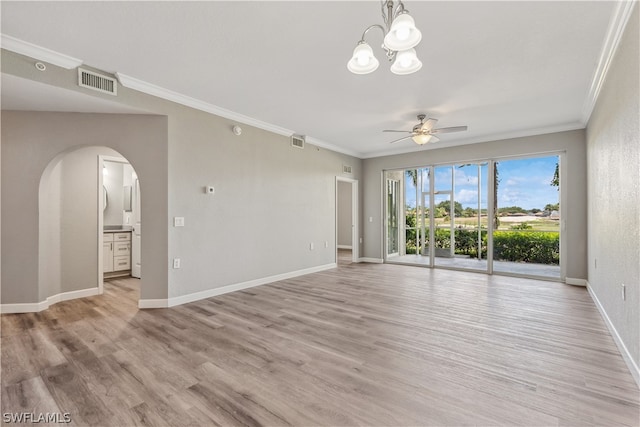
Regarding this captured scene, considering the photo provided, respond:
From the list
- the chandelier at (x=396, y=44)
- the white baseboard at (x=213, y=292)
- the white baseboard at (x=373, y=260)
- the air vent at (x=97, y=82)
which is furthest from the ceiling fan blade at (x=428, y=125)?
the air vent at (x=97, y=82)

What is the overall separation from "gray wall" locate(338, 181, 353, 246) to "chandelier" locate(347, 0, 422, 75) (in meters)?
8.35

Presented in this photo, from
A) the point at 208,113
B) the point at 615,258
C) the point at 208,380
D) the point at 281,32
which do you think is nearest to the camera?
the point at 208,380

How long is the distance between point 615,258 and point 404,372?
238 cm

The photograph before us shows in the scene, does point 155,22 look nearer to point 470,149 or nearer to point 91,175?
point 91,175

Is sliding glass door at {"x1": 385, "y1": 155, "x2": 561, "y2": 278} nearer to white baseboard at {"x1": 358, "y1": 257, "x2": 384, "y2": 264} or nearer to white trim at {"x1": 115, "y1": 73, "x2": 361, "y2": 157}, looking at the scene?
white baseboard at {"x1": 358, "y1": 257, "x2": 384, "y2": 264}

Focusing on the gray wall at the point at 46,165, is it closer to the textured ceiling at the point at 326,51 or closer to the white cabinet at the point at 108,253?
the textured ceiling at the point at 326,51

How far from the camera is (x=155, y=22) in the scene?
247 centimetres

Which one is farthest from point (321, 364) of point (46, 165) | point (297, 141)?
point (297, 141)

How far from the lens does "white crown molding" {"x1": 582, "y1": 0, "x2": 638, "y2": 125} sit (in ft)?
7.29

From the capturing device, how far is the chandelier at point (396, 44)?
5.84ft

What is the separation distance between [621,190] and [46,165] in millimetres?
6212

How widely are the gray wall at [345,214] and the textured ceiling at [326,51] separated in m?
6.07

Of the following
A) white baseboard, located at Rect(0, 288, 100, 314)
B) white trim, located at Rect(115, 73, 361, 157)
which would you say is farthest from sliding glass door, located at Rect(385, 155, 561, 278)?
white baseboard, located at Rect(0, 288, 100, 314)

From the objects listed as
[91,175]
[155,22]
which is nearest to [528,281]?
[155,22]
